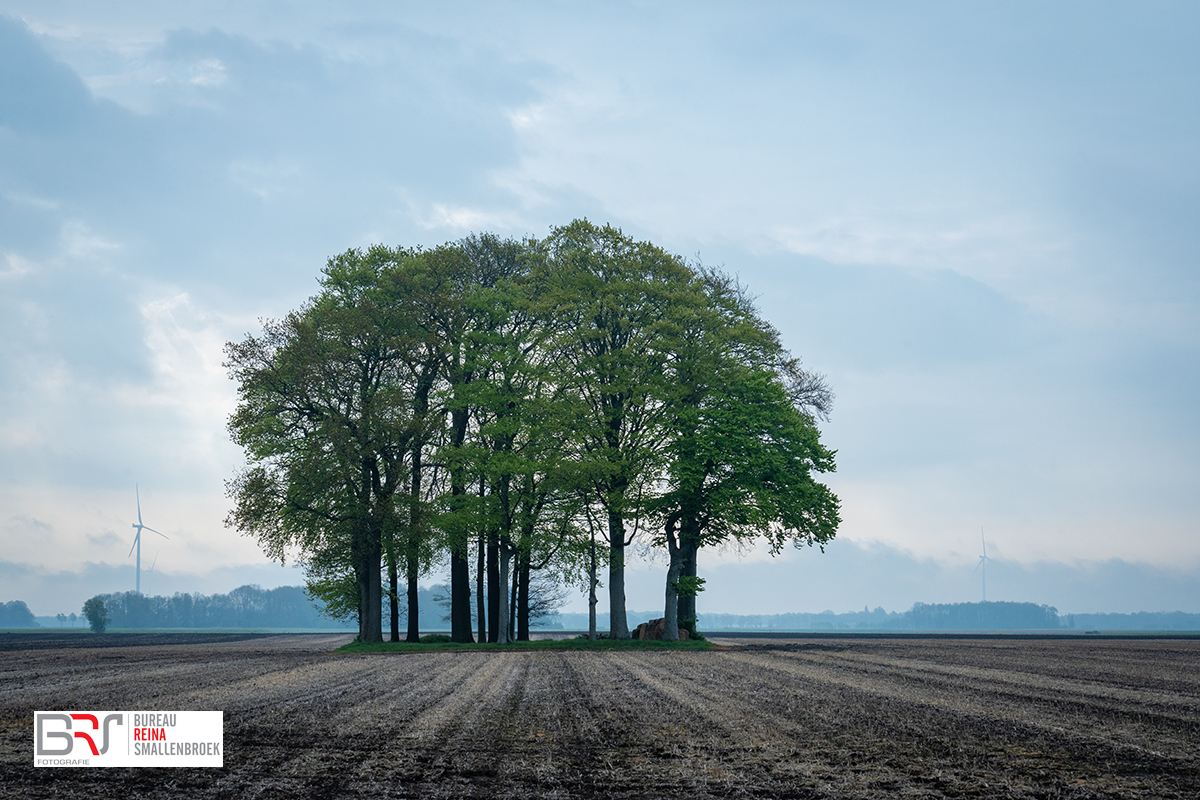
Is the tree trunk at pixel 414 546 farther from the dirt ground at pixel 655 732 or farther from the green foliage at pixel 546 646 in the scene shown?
the dirt ground at pixel 655 732

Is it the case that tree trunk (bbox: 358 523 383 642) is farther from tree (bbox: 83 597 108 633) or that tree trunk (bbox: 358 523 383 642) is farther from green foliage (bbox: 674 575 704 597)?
tree (bbox: 83 597 108 633)

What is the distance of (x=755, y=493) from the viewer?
42656mm

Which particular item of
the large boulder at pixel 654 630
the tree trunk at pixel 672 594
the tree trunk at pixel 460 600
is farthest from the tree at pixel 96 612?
the tree trunk at pixel 672 594

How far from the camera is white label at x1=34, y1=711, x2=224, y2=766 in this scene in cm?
1347

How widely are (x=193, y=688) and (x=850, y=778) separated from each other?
61.5 feet

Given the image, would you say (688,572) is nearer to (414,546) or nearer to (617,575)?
(617,575)

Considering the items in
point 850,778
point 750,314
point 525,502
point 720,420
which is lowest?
point 850,778

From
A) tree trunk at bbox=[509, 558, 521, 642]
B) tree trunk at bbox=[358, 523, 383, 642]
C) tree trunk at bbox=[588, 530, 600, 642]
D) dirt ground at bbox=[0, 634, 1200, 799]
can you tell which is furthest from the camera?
tree trunk at bbox=[509, 558, 521, 642]

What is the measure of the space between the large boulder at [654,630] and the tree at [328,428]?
15869 mm

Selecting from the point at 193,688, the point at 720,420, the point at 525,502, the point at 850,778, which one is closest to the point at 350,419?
the point at 525,502

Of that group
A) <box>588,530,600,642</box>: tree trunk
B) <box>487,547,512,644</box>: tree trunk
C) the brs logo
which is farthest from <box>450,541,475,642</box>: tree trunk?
the brs logo

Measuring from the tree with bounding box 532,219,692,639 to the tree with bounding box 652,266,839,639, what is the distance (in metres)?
1.33

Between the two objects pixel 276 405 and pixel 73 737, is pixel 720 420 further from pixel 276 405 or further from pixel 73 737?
pixel 73 737

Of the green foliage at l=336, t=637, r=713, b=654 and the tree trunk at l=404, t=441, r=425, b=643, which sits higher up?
the tree trunk at l=404, t=441, r=425, b=643
